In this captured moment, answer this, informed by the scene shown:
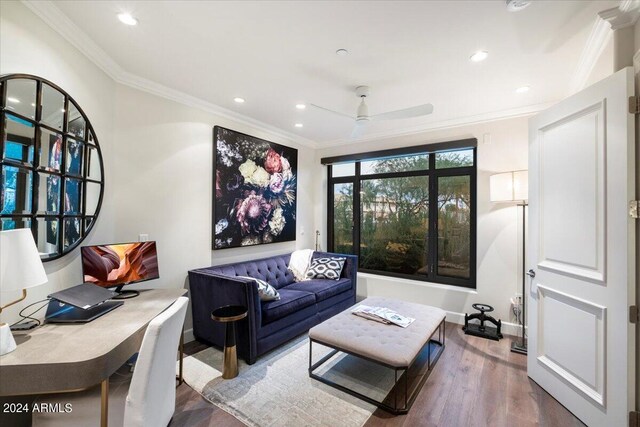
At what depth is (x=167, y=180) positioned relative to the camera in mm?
2885

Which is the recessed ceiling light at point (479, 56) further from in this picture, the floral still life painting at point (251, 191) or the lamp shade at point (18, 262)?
the lamp shade at point (18, 262)

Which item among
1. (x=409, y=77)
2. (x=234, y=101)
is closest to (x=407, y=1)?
(x=409, y=77)

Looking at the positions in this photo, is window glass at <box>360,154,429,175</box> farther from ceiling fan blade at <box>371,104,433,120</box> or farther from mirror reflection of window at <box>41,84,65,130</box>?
mirror reflection of window at <box>41,84,65,130</box>

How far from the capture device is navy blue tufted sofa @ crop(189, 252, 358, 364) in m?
2.57

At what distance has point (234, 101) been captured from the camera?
3174mm

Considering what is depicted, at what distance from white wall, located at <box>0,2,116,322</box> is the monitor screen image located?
0.16 metres

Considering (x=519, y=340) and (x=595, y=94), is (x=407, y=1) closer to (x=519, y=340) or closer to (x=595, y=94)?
(x=595, y=94)

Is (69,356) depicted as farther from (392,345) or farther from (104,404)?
(392,345)

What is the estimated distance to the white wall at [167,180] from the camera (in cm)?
256

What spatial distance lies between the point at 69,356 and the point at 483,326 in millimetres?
3825

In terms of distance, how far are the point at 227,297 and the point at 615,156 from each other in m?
3.14

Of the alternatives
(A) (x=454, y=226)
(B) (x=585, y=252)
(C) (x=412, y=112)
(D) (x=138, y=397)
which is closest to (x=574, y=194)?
(B) (x=585, y=252)

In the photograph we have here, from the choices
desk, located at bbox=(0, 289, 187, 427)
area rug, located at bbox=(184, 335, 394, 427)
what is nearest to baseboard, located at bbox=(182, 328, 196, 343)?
area rug, located at bbox=(184, 335, 394, 427)

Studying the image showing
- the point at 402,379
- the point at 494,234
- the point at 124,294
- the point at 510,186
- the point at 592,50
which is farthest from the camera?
the point at 494,234
